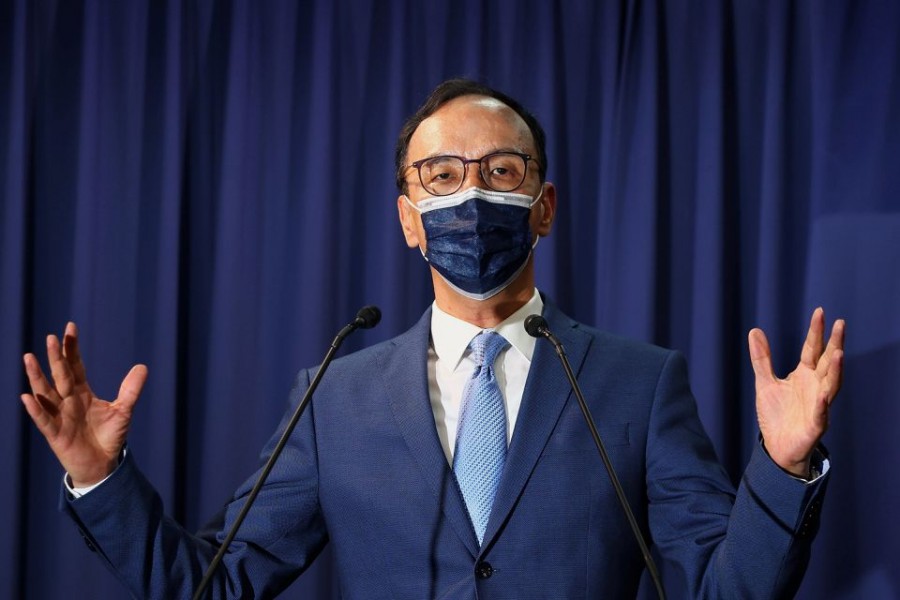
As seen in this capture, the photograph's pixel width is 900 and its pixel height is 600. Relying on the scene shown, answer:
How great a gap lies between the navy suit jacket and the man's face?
0.79 ft

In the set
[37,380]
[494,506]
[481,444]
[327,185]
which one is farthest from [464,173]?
[327,185]

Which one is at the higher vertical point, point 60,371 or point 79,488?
point 60,371

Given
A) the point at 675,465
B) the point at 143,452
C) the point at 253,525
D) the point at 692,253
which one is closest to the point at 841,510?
the point at 692,253

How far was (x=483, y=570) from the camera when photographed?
1821mm

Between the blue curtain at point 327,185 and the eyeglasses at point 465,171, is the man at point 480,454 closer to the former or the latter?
the eyeglasses at point 465,171

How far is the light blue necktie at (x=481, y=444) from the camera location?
1.90m

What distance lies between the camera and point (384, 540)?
1940mm

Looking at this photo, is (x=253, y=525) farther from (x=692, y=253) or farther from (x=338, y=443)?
(x=692, y=253)

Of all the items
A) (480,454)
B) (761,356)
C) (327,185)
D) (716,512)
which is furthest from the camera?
(327,185)

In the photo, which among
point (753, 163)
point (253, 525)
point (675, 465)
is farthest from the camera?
point (753, 163)

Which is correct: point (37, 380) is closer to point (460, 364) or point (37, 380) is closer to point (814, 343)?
point (460, 364)

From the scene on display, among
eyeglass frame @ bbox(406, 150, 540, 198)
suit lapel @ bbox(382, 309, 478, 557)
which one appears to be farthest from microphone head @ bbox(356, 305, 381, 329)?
eyeglass frame @ bbox(406, 150, 540, 198)

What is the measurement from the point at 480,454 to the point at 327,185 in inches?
55.7

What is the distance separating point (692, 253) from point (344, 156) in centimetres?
107
